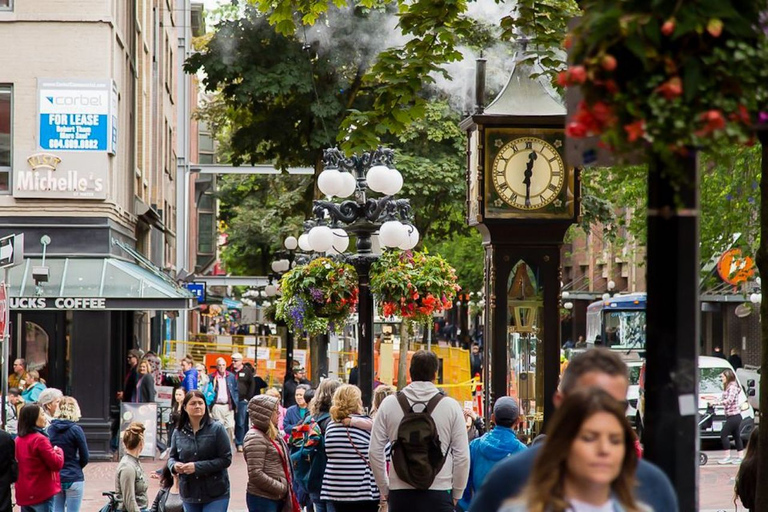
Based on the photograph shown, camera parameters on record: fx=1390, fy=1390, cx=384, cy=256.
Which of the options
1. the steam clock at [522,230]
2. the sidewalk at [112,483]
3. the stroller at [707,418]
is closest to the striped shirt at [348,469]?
the steam clock at [522,230]

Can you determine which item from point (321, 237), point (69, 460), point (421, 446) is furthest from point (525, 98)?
point (69, 460)

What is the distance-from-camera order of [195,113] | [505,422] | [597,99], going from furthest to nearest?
1. [195,113]
2. [505,422]
3. [597,99]

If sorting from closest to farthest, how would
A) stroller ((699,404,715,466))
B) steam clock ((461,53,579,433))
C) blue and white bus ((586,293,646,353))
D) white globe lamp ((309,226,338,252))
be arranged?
steam clock ((461,53,579,433)), white globe lamp ((309,226,338,252)), stroller ((699,404,715,466)), blue and white bus ((586,293,646,353))

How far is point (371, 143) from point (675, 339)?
7.04 meters

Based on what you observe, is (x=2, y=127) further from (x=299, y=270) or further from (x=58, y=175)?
(x=299, y=270)

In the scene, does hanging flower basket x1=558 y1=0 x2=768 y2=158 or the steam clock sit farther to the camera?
the steam clock

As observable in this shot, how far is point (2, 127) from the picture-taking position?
24.1m

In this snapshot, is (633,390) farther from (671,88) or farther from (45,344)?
(671,88)

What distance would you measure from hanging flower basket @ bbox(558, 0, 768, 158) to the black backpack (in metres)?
4.99

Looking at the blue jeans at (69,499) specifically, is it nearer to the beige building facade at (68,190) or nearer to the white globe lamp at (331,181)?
the white globe lamp at (331,181)

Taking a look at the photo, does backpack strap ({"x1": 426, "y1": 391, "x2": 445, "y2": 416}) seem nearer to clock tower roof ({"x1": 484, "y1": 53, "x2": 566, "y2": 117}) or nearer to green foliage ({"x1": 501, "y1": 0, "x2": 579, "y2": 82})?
green foliage ({"x1": 501, "y1": 0, "x2": 579, "y2": 82})

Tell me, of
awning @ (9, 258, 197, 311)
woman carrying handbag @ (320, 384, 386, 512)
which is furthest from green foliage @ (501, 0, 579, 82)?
awning @ (9, 258, 197, 311)

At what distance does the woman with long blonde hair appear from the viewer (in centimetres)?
373

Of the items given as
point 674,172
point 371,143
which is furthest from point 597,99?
point 371,143
